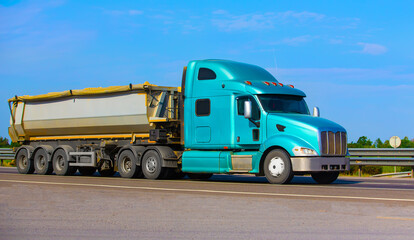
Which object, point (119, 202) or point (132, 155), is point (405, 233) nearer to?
point (119, 202)

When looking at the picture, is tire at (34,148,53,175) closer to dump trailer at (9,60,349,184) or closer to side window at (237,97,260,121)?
dump trailer at (9,60,349,184)

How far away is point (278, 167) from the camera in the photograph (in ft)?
49.8

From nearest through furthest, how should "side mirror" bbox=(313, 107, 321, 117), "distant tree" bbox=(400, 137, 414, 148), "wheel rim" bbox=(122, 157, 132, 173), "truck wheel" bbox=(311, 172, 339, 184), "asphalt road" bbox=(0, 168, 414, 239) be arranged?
"asphalt road" bbox=(0, 168, 414, 239), "truck wheel" bbox=(311, 172, 339, 184), "side mirror" bbox=(313, 107, 321, 117), "wheel rim" bbox=(122, 157, 132, 173), "distant tree" bbox=(400, 137, 414, 148)

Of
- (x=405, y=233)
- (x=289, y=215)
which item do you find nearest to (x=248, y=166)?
(x=289, y=215)

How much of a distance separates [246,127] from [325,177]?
2.64m

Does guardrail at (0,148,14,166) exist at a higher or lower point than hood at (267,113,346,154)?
lower

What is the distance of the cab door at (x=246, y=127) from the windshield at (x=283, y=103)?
0.28m

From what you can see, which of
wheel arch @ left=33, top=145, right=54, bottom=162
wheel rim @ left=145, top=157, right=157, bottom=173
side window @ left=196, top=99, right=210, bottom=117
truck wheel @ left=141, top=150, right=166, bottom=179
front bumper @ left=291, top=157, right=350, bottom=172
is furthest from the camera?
wheel arch @ left=33, top=145, right=54, bottom=162

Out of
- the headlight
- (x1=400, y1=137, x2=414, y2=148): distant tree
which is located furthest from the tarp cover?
(x1=400, y1=137, x2=414, y2=148): distant tree

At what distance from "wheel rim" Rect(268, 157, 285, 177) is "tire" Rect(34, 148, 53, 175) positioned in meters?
10.5

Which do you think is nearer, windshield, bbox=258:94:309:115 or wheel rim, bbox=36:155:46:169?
windshield, bbox=258:94:309:115

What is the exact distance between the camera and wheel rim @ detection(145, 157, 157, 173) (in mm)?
18375

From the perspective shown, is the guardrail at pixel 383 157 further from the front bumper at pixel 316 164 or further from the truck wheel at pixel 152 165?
the truck wheel at pixel 152 165

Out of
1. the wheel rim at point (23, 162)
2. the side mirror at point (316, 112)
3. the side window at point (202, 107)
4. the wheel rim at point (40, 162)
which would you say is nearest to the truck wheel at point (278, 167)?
the side mirror at point (316, 112)
